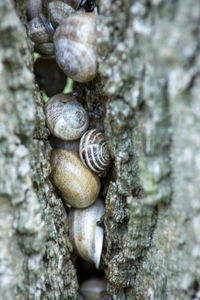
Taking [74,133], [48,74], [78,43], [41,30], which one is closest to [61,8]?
[41,30]

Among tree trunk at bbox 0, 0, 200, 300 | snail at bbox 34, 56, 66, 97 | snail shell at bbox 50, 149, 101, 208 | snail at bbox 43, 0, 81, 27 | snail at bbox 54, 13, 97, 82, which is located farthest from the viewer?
snail at bbox 34, 56, 66, 97

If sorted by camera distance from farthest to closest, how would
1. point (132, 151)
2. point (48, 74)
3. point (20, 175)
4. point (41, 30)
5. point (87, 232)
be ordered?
point (48, 74) → point (87, 232) → point (41, 30) → point (132, 151) → point (20, 175)

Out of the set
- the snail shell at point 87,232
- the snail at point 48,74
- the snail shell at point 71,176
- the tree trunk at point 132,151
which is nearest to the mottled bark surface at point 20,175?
the tree trunk at point 132,151

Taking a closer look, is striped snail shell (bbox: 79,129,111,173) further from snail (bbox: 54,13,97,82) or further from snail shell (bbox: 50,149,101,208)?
snail (bbox: 54,13,97,82)

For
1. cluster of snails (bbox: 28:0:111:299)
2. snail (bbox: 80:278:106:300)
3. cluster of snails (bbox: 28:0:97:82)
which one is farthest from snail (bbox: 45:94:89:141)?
snail (bbox: 80:278:106:300)

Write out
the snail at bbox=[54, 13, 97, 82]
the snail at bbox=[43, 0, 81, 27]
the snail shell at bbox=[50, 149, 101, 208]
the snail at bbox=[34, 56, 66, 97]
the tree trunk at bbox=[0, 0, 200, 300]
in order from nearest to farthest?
1. the tree trunk at bbox=[0, 0, 200, 300]
2. the snail at bbox=[54, 13, 97, 82]
3. the snail at bbox=[43, 0, 81, 27]
4. the snail shell at bbox=[50, 149, 101, 208]
5. the snail at bbox=[34, 56, 66, 97]

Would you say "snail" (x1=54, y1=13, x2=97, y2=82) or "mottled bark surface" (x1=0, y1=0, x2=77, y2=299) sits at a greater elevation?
"snail" (x1=54, y1=13, x2=97, y2=82)

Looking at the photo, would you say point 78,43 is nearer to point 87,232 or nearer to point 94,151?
point 94,151
